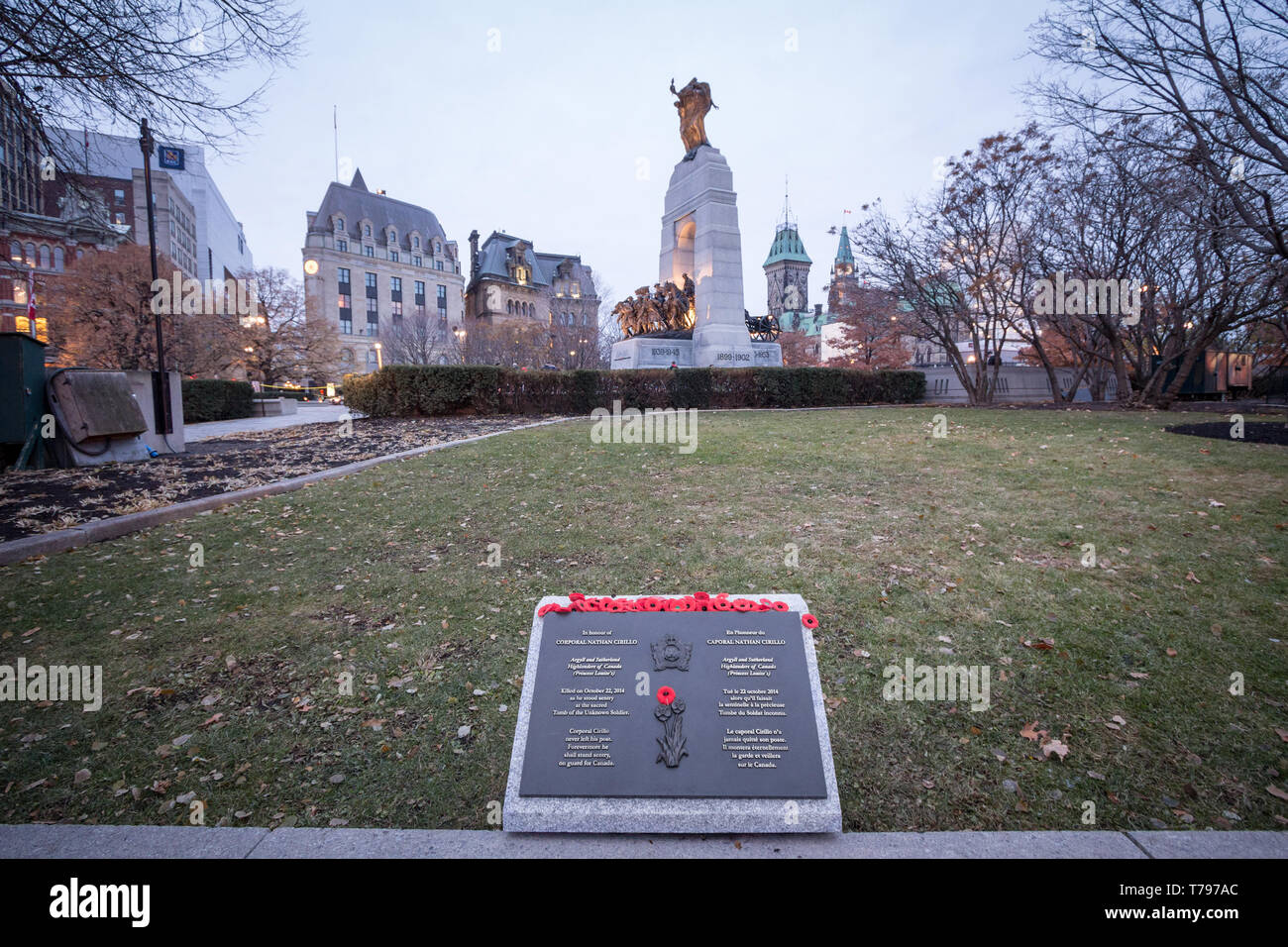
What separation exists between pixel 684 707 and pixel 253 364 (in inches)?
1786

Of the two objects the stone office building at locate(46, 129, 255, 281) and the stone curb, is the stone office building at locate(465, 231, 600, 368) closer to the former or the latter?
the stone office building at locate(46, 129, 255, 281)

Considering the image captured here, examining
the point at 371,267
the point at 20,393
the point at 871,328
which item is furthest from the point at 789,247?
the point at 20,393

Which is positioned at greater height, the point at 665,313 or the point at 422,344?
the point at 422,344

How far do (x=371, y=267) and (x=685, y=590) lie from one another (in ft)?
298

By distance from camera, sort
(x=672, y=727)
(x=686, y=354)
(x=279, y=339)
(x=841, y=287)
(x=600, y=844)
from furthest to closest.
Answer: (x=279, y=339), (x=841, y=287), (x=686, y=354), (x=672, y=727), (x=600, y=844)

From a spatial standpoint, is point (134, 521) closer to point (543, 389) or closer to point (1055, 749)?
point (1055, 749)

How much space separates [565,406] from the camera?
71.1ft

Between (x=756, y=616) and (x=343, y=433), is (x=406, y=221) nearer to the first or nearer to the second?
(x=343, y=433)

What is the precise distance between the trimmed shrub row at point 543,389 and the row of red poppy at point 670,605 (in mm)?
18417

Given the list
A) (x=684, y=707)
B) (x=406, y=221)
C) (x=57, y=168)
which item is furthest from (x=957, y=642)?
(x=406, y=221)

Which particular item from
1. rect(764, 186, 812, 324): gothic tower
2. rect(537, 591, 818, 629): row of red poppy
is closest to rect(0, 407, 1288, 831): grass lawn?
rect(537, 591, 818, 629): row of red poppy

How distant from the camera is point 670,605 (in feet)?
10.7

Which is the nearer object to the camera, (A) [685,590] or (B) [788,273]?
(A) [685,590]

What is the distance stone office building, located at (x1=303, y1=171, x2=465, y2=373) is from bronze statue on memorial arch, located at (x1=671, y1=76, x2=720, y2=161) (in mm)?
51514
